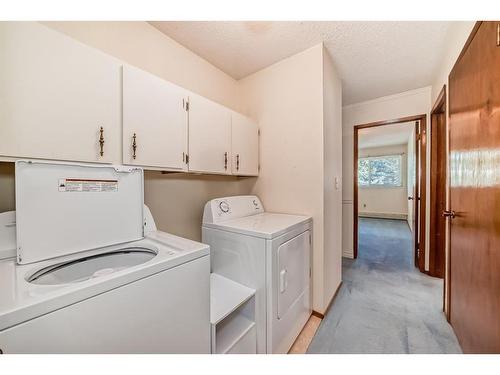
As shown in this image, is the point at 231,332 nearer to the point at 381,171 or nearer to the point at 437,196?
the point at 437,196

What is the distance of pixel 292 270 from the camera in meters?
1.52

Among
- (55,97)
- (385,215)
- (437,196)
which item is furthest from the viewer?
(385,215)

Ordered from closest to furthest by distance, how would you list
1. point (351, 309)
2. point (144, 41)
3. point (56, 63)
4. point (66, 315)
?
point (66, 315) → point (56, 63) → point (144, 41) → point (351, 309)

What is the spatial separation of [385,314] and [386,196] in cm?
601

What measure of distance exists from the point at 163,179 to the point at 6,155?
2.89ft

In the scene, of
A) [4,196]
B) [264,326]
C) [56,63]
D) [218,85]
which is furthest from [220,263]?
[218,85]

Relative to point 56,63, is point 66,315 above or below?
below

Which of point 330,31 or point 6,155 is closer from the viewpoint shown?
point 6,155

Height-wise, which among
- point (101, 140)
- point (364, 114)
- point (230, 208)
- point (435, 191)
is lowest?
point (230, 208)

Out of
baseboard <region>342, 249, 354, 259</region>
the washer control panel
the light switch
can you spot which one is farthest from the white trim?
the washer control panel

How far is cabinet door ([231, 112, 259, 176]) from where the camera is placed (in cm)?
188

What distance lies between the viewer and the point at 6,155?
2.69 ft

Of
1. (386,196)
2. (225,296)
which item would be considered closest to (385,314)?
(225,296)
